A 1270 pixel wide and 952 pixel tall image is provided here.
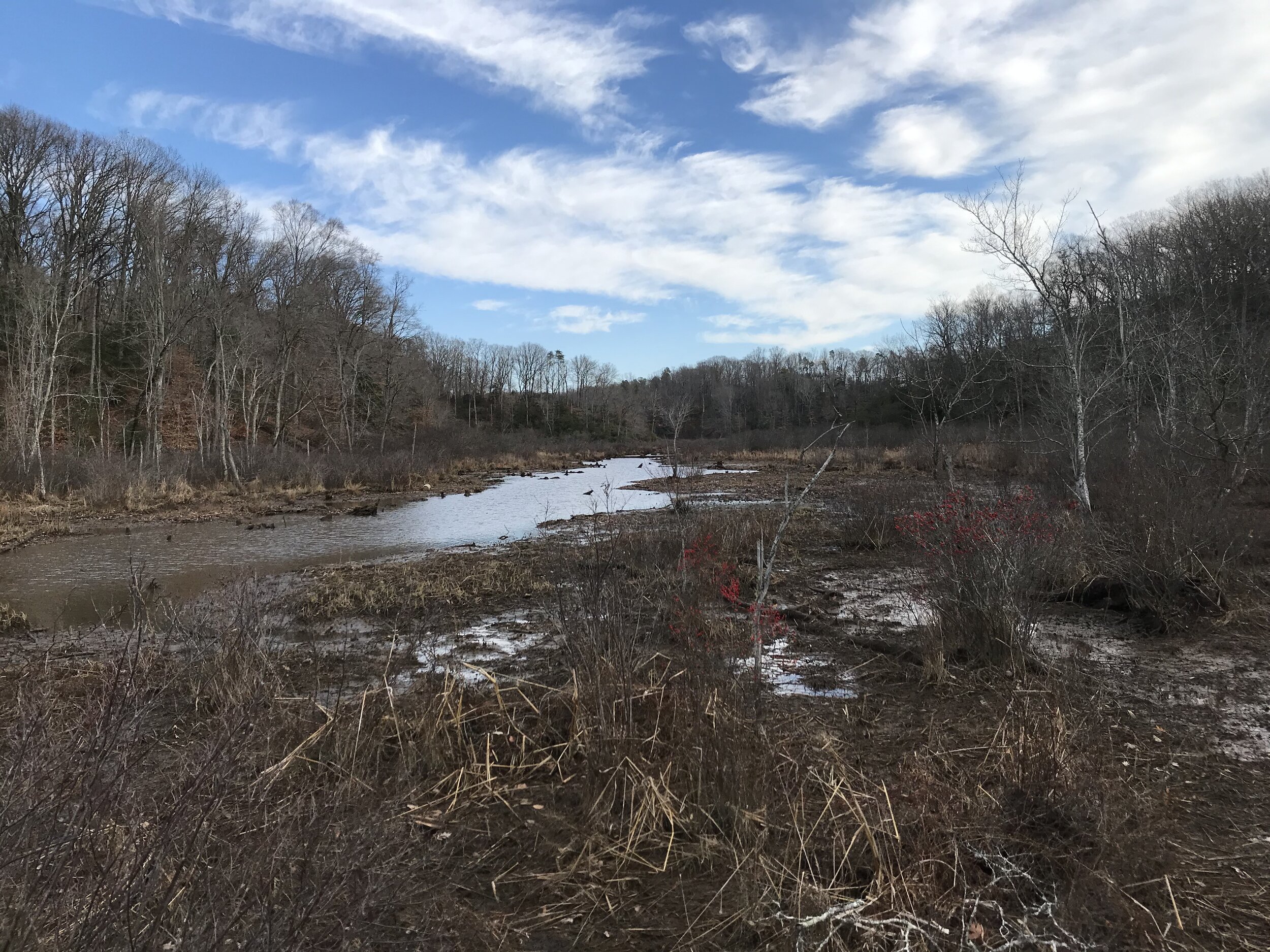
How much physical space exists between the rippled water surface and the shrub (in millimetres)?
4529

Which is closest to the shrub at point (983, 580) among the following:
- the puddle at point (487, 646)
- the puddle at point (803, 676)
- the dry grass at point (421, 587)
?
the puddle at point (803, 676)

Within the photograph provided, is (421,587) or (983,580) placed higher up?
(983,580)

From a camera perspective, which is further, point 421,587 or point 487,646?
point 421,587

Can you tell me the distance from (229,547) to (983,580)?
1427 cm

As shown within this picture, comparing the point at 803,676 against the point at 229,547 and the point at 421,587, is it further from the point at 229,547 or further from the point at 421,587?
the point at 229,547

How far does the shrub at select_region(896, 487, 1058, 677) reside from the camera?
18.7 feet

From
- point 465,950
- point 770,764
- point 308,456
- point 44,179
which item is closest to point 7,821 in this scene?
point 465,950

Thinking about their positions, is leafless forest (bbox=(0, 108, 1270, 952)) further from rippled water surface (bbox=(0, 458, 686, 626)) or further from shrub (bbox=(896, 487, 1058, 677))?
rippled water surface (bbox=(0, 458, 686, 626))

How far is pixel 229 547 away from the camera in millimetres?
14703

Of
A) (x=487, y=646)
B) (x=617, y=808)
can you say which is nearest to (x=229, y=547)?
(x=487, y=646)

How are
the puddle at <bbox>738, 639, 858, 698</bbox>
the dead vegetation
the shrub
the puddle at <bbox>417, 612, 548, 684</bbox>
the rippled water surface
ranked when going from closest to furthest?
1. the dead vegetation
2. the puddle at <bbox>738, 639, 858, 698</bbox>
3. the shrub
4. the puddle at <bbox>417, 612, 548, 684</bbox>
5. the rippled water surface

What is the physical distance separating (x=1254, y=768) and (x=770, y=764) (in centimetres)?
290

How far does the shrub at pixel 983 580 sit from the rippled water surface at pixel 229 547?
453cm

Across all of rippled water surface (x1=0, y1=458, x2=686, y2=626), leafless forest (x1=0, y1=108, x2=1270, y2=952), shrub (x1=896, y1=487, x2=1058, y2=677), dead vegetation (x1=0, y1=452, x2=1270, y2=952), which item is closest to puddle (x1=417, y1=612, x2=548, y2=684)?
leafless forest (x1=0, y1=108, x2=1270, y2=952)
